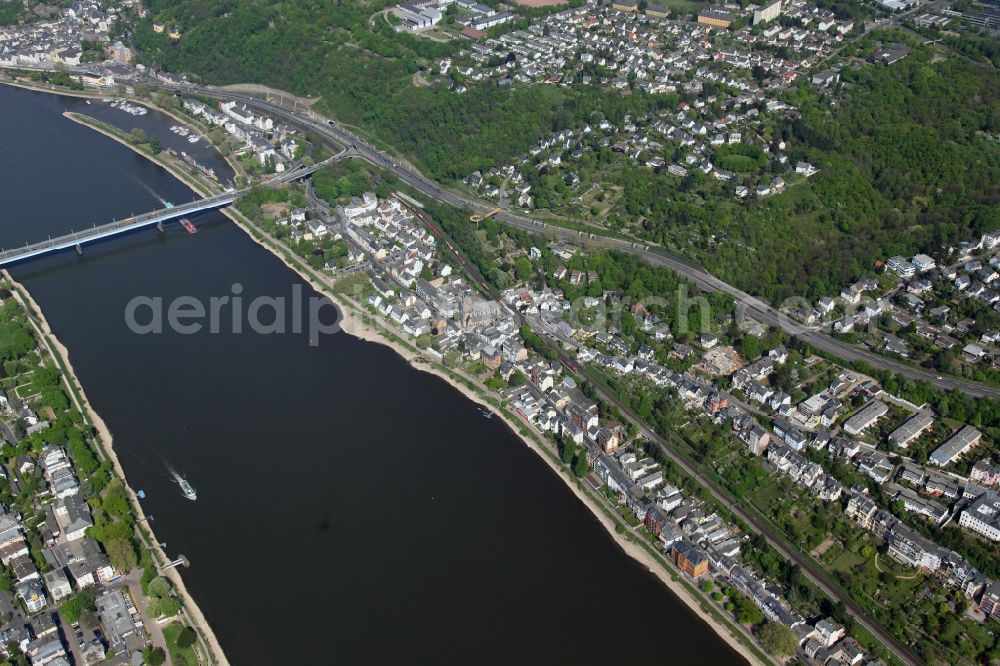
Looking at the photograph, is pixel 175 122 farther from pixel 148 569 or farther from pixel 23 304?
pixel 148 569

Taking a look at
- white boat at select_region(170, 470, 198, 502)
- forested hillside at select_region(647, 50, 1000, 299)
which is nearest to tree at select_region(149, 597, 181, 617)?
white boat at select_region(170, 470, 198, 502)

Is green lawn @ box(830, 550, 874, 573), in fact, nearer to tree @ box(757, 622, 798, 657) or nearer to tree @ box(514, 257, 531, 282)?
tree @ box(757, 622, 798, 657)

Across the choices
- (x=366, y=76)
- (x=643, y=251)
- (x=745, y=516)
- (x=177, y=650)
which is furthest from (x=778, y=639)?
(x=366, y=76)

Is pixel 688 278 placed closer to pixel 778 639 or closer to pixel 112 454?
pixel 778 639

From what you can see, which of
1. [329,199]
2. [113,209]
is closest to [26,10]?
[113,209]

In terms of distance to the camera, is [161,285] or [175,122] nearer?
[161,285]
